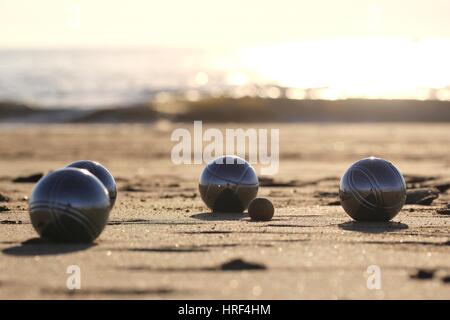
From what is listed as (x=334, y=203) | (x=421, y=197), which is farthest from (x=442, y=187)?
(x=334, y=203)

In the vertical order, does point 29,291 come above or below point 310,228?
below

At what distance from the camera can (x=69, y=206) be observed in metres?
9.69

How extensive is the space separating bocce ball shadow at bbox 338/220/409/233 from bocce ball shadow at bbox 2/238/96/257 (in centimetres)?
362

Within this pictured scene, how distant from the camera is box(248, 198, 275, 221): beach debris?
40.3ft

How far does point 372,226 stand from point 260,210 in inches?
64.9

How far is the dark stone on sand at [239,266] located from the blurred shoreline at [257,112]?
1506 inches

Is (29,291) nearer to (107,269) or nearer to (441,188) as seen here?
(107,269)

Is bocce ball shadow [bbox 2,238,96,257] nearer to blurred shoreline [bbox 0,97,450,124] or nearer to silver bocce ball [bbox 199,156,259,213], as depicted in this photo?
silver bocce ball [bbox 199,156,259,213]

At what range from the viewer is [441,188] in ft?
56.6

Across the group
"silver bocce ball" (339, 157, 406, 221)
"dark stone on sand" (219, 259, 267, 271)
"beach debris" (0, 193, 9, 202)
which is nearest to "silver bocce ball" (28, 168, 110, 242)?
"dark stone on sand" (219, 259, 267, 271)

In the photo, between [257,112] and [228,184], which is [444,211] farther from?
[257,112]

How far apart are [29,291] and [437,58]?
133539 mm

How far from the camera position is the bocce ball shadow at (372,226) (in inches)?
446
